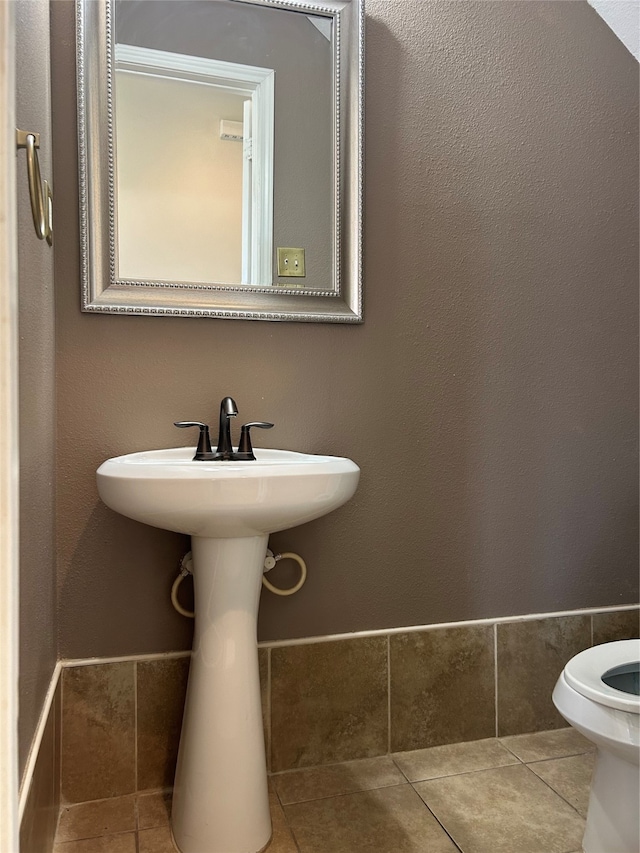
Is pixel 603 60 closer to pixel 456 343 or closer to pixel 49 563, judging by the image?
pixel 456 343

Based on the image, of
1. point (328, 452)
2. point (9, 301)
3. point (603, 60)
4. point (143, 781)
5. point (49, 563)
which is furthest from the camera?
point (603, 60)

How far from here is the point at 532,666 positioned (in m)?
1.89

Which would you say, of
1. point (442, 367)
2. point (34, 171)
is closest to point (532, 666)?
point (442, 367)

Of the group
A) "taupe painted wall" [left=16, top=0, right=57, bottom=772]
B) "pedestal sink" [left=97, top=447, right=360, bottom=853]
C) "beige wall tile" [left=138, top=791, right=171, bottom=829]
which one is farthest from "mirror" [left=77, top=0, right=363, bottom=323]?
"beige wall tile" [left=138, top=791, right=171, bottom=829]

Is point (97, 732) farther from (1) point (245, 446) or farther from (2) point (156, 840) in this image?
(1) point (245, 446)

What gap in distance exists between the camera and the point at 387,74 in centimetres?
174

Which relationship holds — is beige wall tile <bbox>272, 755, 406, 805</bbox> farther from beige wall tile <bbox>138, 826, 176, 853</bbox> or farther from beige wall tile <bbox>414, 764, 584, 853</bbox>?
beige wall tile <bbox>138, 826, 176, 853</bbox>

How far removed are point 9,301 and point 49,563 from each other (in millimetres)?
942

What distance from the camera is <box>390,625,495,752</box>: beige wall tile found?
177cm

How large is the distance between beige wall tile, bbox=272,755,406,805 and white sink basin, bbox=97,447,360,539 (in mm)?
725

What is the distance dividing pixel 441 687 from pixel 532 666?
0.96ft

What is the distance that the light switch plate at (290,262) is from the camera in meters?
1.67

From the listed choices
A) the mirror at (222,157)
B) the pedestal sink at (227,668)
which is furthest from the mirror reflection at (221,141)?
the pedestal sink at (227,668)

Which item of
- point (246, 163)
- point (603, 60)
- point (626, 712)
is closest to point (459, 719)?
point (626, 712)
